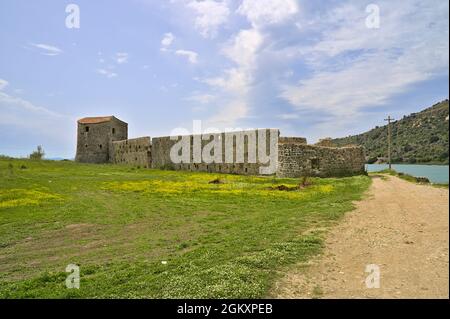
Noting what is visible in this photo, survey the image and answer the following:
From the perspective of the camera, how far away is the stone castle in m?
30.4

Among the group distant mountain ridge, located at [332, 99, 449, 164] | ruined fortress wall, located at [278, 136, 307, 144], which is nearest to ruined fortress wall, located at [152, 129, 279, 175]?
ruined fortress wall, located at [278, 136, 307, 144]

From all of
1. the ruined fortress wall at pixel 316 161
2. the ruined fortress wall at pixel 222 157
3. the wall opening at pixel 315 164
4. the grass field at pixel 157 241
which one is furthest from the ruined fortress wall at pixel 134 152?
the grass field at pixel 157 241

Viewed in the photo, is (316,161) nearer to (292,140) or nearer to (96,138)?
(292,140)

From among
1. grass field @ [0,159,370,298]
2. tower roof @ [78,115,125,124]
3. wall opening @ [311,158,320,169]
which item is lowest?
grass field @ [0,159,370,298]

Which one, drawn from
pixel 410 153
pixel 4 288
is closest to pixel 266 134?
pixel 410 153

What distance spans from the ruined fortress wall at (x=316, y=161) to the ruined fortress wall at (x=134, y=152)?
25608 millimetres

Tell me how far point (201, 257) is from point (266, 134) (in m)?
25.9

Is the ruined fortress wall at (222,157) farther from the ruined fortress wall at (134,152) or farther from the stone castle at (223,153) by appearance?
the ruined fortress wall at (134,152)

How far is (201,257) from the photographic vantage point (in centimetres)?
780

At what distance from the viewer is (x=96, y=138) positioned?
59969 millimetres

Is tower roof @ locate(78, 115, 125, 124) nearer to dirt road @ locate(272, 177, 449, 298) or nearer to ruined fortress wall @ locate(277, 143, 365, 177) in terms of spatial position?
ruined fortress wall @ locate(277, 143, 365, 177)

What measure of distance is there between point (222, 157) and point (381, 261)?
1234 inches

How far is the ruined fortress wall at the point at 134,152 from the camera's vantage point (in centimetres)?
5012

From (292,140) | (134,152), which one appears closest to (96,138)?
(134,152)
